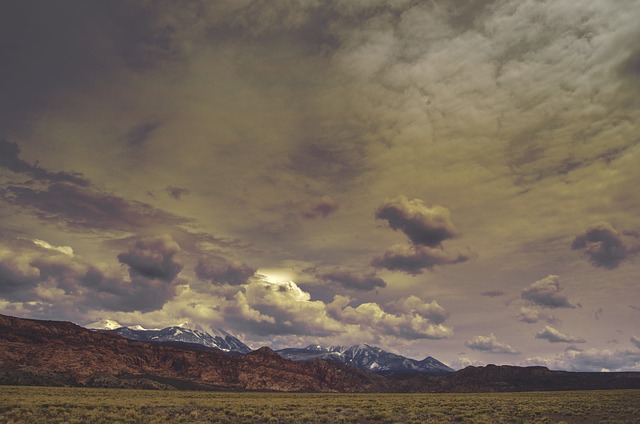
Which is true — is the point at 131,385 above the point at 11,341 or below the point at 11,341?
below

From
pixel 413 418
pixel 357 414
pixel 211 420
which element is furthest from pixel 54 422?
pixel 413 418

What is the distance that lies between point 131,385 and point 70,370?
34164mm

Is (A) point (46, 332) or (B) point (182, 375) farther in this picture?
(B) point (182, 375)

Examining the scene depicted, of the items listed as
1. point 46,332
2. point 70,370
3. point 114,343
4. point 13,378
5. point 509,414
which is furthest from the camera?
point 114,343

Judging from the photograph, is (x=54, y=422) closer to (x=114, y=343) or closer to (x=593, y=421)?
(x=593, y=421)

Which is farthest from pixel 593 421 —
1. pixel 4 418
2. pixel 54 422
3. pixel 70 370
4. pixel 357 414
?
pixel 70 370

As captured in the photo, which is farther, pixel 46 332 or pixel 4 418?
pixel 46 332

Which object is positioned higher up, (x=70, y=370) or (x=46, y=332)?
(x=46, y=332)

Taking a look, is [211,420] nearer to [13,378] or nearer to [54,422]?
[54,422]

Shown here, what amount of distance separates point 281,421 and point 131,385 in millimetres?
116902

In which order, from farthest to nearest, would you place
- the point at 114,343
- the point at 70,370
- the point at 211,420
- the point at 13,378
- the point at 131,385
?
the point at 114,343 → the point at 70,370 → the point at 131,385 → the point at 13,378 → the point at 211,420

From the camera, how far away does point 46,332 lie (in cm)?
18150

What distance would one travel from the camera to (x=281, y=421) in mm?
34750

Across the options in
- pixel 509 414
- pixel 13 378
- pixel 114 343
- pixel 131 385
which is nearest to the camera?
pixel 509 414
